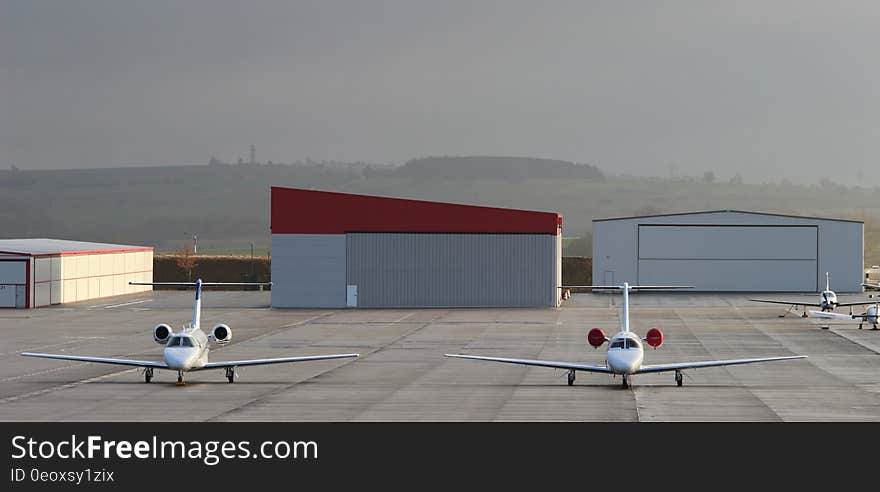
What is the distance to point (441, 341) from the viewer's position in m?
63.9

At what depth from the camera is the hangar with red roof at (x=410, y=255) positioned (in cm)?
9306

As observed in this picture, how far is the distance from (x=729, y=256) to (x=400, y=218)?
→ 35.0m

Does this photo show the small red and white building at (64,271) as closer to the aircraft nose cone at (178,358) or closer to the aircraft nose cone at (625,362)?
the aircraft nose cone at (178,358)

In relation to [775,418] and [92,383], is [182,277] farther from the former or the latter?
[775,418]

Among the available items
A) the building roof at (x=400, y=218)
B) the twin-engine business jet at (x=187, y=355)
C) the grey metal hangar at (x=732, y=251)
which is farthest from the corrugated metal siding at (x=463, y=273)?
the twin-engine business jet at (x=187, y=355)

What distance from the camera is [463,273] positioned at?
93188 millimetres

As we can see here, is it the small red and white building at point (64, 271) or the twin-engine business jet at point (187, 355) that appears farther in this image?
the small red and white building at point (64, 271)

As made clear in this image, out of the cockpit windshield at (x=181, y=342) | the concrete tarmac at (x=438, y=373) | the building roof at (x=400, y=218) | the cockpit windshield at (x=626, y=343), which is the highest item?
the building roof at (x=400, y=218)

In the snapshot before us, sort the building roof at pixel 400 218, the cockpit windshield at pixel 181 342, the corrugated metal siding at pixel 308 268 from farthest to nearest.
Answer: the corrugated metal siding at pixel 308 268 < the building roof at pixel 400 218 < the cockpit windshield at pixel 181 342

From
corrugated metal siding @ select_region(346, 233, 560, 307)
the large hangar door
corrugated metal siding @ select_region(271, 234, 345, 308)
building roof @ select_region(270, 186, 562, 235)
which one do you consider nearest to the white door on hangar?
corrugated metal siding @ select_region(271, 234, 345, 308)

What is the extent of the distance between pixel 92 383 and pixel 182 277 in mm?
104903

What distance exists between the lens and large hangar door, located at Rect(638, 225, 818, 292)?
10881 centimetres

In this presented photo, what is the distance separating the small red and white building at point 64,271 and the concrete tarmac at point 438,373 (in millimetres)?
9040

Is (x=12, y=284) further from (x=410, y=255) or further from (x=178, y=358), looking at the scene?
(x=178, y=358)
